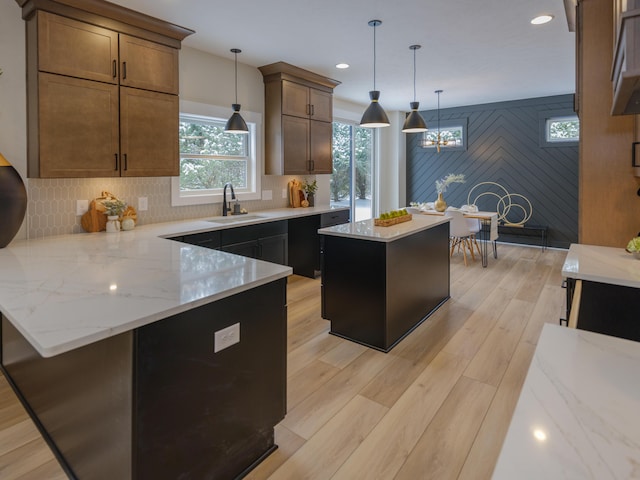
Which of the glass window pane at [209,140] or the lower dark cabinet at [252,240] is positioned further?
the glass window pane at [209,140]

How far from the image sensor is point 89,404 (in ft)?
5.09

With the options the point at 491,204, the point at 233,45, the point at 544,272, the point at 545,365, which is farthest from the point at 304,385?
the point at 491,204

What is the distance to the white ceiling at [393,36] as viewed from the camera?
3.08 metres

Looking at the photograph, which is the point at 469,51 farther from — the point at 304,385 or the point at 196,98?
the point at 304,385

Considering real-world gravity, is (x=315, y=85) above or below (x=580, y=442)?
above

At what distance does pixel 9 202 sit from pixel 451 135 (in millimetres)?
7231

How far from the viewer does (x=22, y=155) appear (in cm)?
279

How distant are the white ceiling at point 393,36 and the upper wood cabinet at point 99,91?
232 millimetres

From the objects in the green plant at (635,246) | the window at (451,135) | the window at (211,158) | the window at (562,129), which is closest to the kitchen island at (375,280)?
the green plant at (635,246)

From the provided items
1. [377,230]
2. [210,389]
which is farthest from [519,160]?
[210,389]

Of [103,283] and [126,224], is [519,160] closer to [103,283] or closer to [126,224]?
[126,224]

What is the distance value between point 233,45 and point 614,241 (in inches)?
143

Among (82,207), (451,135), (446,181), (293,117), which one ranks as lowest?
(82,207)

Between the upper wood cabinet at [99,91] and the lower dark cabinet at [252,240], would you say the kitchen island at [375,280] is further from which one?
the upper wood cabinet at [99,91]
